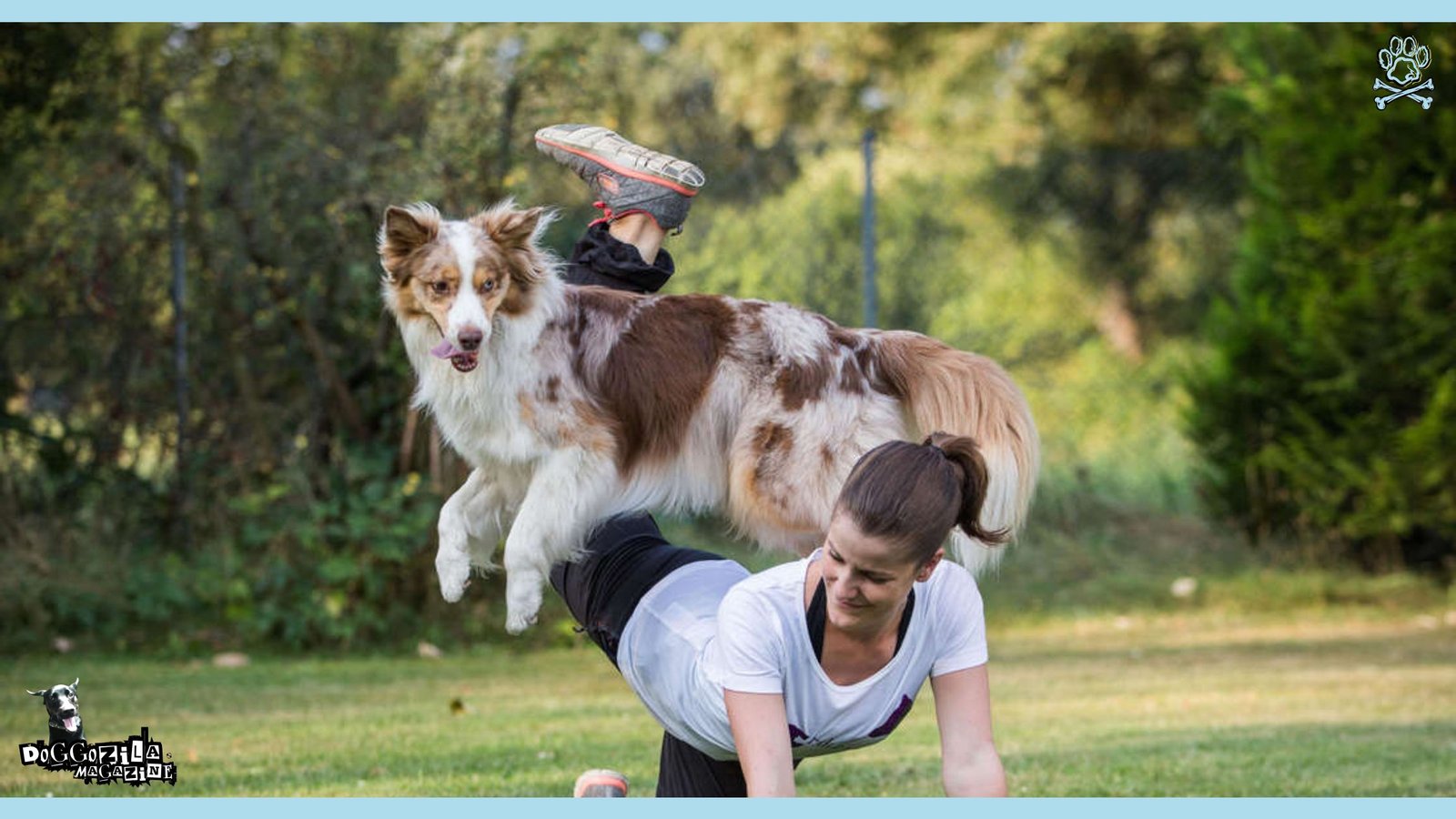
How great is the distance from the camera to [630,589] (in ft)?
13.6

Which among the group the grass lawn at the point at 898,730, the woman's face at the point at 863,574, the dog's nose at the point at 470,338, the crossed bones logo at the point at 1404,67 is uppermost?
the crossed bones logo at the point at 1404,67

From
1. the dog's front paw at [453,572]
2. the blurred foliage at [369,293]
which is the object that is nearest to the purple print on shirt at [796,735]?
the dog's front paw at [453,572]

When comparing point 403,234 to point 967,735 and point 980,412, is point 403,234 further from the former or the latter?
point 967,735

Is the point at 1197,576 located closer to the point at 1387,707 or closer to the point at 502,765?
the point at 1387,707

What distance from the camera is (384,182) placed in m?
9.62

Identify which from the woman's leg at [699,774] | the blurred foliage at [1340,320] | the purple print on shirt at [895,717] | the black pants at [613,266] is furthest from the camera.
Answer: the blurred foliage at [1340,320]

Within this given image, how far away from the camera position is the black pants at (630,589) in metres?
4.14

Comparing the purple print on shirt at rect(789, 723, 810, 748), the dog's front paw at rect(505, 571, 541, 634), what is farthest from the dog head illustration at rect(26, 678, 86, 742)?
the purple print on shirt at rect(789, 723, 810, 748)

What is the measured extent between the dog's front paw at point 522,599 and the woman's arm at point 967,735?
1229 millimetres

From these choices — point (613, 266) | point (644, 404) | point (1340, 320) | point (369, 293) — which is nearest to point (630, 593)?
point (644, 404)

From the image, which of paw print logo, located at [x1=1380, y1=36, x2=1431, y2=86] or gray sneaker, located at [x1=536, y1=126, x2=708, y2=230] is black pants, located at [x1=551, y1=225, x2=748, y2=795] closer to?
gray sneaker, located at [x1=536, y1=126, x2=708, y2=230]

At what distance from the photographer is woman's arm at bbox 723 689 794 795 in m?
3.31

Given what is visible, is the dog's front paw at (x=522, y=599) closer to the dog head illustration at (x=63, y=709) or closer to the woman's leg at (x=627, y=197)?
the woman's leg at (x=627, y=197)

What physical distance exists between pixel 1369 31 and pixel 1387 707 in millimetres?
4798
